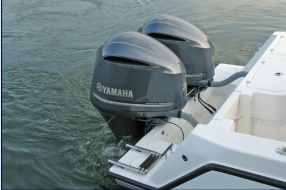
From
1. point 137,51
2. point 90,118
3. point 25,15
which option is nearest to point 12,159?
point 90,118

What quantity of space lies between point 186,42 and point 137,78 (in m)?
0.62

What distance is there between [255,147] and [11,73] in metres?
3.52

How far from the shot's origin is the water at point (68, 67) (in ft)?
8.82

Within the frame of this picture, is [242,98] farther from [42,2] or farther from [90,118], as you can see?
[42,2]

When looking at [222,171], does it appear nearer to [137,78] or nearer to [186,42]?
[137,78]

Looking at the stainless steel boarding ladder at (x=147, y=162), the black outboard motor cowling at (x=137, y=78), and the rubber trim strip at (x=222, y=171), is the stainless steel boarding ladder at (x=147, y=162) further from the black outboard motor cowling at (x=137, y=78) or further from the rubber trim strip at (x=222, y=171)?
the black outboard motor cowling at (x=137, y=78)

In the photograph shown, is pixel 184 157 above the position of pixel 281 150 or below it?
below

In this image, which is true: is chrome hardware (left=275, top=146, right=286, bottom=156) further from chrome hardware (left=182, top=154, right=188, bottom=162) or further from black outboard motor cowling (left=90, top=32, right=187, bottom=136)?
black outboard motor cowling (left=90, top=32, right=187, bottom=136)

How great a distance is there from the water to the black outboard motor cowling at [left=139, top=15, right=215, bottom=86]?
0.78 meters

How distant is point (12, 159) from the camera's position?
2.88 metres

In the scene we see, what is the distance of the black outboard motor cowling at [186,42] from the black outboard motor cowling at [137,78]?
0.34 meters

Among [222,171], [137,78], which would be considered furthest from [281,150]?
[137,78]

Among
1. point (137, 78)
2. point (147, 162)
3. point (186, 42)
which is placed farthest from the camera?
point (186, 42)

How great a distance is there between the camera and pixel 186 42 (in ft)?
8.59
